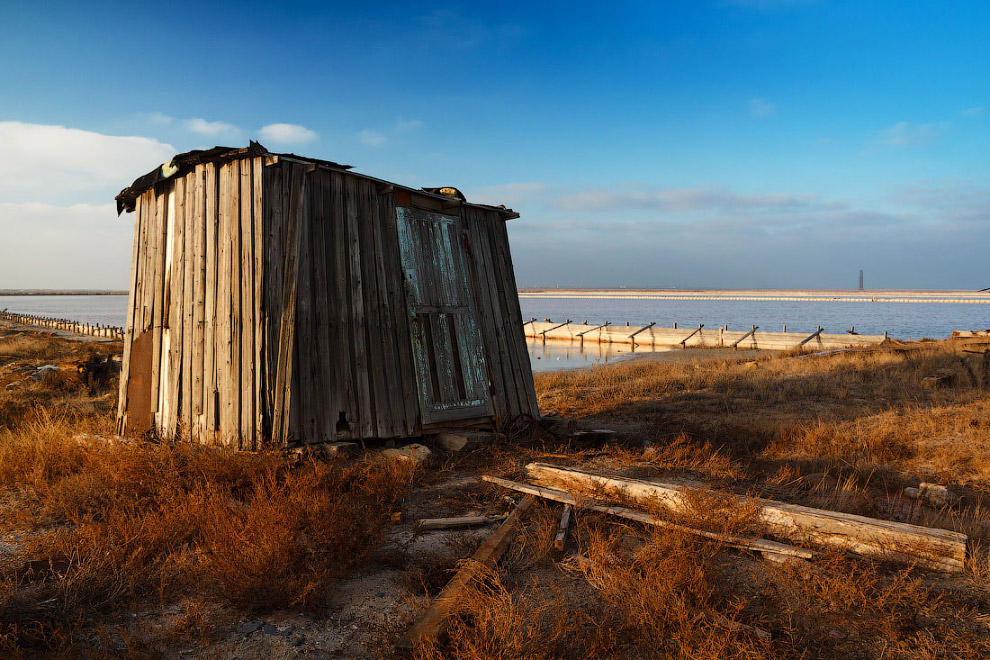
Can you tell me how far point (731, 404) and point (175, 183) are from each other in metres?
11.7

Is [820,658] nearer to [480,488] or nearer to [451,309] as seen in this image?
[480,488]

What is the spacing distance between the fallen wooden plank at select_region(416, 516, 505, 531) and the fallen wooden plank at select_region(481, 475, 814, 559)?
0.68 m

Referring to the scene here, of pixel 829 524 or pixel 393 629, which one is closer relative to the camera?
pixel 393 629

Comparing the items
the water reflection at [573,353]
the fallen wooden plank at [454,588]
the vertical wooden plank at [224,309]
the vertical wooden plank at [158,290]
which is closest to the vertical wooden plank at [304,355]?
the vertical wooden plank at [224,309]

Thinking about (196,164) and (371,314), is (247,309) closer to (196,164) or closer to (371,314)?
(371,314)

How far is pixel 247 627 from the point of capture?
3496 millimetres

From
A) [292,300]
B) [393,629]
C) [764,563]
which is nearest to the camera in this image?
[393,629]

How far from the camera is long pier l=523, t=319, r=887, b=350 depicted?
97.0ft

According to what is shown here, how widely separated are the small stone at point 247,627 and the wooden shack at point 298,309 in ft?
10.4

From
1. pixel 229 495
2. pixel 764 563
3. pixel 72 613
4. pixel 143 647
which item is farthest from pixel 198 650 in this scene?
pixel 764 563

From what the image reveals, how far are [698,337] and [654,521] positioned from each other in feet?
105

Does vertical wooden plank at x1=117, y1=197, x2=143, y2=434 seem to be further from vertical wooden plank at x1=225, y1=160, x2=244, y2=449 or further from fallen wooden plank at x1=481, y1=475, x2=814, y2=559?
fallen wooden plank at x1=481, y1=475, x2=814, y2=559

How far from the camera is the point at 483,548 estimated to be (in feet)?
14.7

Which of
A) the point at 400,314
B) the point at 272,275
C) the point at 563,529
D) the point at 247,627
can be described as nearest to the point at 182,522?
the point at 247,627
